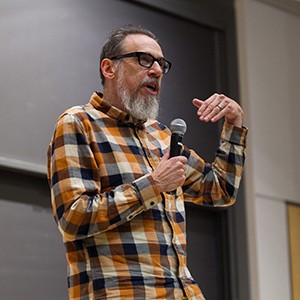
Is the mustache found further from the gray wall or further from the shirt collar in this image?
the gray wall

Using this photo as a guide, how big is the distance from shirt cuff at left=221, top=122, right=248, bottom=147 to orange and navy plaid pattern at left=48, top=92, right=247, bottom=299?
21 cm

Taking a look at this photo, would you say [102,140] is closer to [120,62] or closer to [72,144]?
[72,144]

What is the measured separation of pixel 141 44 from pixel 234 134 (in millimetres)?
350

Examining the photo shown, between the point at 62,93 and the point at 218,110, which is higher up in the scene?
the point at 62,93

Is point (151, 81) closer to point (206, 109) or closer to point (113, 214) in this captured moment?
point (206, 109)

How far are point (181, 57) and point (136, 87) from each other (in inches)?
70.2

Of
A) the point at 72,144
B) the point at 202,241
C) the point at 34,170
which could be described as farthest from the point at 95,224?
the point at 202,241

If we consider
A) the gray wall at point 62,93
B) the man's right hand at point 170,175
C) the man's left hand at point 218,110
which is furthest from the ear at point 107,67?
the gray wall at point 62,93

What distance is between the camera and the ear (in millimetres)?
2227

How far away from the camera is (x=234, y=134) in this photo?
2.19 meters

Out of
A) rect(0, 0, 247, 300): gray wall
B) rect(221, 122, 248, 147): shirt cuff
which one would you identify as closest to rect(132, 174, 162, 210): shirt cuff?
rect(221, 122, 248, 147): shirt cuff

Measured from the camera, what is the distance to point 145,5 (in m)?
3.79

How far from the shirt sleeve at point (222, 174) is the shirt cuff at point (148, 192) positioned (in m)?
0.33

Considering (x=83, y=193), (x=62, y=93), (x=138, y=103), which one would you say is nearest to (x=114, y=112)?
(x=138, y=103)
